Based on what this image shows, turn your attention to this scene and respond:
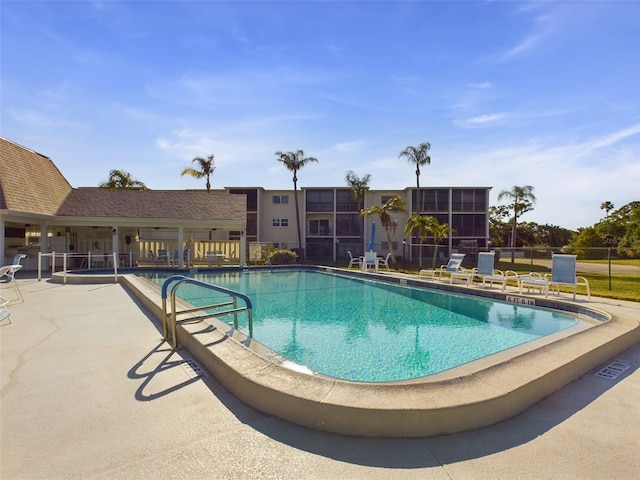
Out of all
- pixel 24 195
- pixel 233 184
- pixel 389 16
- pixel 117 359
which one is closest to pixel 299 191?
pixel 233 184

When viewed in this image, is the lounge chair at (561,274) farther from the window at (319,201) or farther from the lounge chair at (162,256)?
the window at (319,201)

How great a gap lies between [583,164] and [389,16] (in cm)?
990

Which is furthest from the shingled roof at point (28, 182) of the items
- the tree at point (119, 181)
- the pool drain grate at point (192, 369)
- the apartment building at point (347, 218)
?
the apartment building at point (347, 218)

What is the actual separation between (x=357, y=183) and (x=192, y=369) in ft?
94.4

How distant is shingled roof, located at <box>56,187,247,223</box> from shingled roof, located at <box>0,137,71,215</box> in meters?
0.65

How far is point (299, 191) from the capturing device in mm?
33469

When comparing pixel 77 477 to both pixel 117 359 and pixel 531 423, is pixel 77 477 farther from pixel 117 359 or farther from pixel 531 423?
pixel 531 423

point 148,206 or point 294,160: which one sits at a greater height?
point 294,160

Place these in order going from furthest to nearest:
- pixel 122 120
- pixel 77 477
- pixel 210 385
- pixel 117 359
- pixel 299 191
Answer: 1. pixel 299 191
2. pixel 122 120
3. pixel 117 359
4. pixel 210 385
5. pixel 77 477

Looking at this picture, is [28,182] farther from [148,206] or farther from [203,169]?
[203,169]

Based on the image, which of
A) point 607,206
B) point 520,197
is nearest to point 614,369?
point 520,197

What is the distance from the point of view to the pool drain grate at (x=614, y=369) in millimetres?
3768

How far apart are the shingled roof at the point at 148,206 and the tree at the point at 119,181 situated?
11.8 meters

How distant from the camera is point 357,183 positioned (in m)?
31.3
